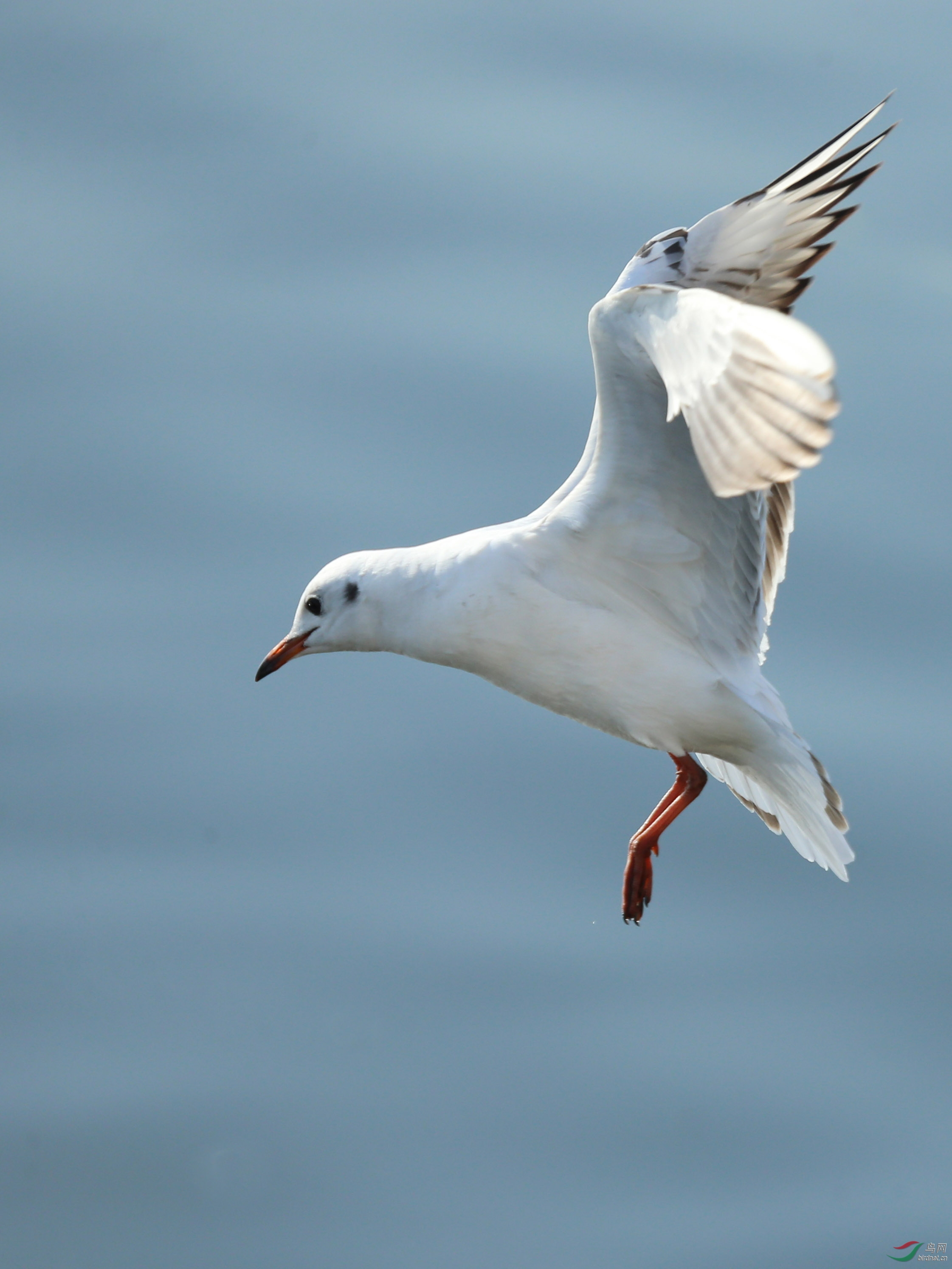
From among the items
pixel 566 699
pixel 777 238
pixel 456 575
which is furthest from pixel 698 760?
pixel 777 238

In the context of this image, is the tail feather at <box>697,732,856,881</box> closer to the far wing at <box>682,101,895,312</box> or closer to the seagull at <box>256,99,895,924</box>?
the seagull at <box>256,99,895,924</box>

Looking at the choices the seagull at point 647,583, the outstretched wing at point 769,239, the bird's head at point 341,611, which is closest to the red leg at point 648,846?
the seagull at point 647,583

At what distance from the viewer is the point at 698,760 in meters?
4.72

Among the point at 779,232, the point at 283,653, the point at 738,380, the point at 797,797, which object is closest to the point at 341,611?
the point at 283,653

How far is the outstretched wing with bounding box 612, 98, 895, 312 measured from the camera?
3736 mm

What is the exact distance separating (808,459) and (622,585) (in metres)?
1.36

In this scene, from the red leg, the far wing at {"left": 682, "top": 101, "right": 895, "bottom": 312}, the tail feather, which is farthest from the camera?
the red leg

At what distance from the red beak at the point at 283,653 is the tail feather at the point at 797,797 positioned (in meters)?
1.06

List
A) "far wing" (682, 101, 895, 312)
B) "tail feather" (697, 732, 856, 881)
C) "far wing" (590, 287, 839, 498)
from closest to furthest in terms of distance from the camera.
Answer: "far wing" (590, 287, 839, 498), "far wing" (682, 101, 895, 312), "tail feather" (697, 732, 856, 881)

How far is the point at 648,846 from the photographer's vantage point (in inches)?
175

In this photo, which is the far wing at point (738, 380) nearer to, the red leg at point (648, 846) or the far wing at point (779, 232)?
the far wing at point (779, 232)

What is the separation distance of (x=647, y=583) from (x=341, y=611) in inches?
29.2

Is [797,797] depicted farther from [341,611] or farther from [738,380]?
[738,380]

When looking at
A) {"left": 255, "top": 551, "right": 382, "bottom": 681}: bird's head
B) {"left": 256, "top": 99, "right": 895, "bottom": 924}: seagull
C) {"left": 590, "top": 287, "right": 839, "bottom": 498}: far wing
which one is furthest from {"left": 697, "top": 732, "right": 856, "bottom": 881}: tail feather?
{"left": 590, "top": 287, "right": 839, "bottom": 498}: far wing
